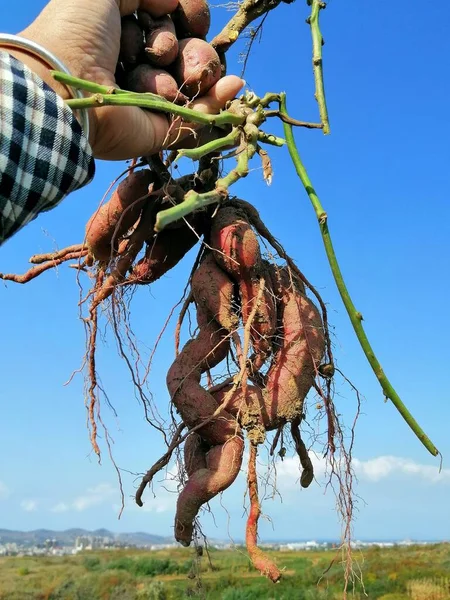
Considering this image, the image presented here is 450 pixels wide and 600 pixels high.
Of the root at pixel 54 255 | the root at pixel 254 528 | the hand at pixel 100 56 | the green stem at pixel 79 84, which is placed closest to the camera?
the green stem at pixel 79 84

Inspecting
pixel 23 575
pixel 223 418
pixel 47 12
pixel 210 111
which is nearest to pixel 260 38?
pixel 210 111

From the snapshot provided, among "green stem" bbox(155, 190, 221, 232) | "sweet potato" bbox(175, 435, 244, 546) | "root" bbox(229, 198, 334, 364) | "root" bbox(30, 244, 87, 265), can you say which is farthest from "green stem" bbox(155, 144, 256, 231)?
"root" bbox(30, 244, 87, 265)

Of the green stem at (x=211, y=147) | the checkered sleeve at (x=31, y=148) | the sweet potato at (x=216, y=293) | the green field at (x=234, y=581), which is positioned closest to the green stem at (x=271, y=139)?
the green stem at (x=211, y=147)

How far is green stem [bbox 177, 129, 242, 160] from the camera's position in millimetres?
821

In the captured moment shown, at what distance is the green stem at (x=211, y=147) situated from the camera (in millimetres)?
821

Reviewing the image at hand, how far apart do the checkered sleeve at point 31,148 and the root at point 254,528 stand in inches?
24.1

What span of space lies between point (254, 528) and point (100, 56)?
31.7 inches

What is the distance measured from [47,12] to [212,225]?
0.49 metres

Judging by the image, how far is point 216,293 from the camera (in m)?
1.25

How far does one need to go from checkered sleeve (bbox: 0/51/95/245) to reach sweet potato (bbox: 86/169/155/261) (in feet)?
1.91

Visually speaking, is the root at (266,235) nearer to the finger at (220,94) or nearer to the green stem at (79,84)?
the finger at (220,94)

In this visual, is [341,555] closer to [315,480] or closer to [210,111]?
[315,480]

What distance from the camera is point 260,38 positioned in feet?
4.53

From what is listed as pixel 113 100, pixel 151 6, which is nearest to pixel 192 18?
pixel 151 6
